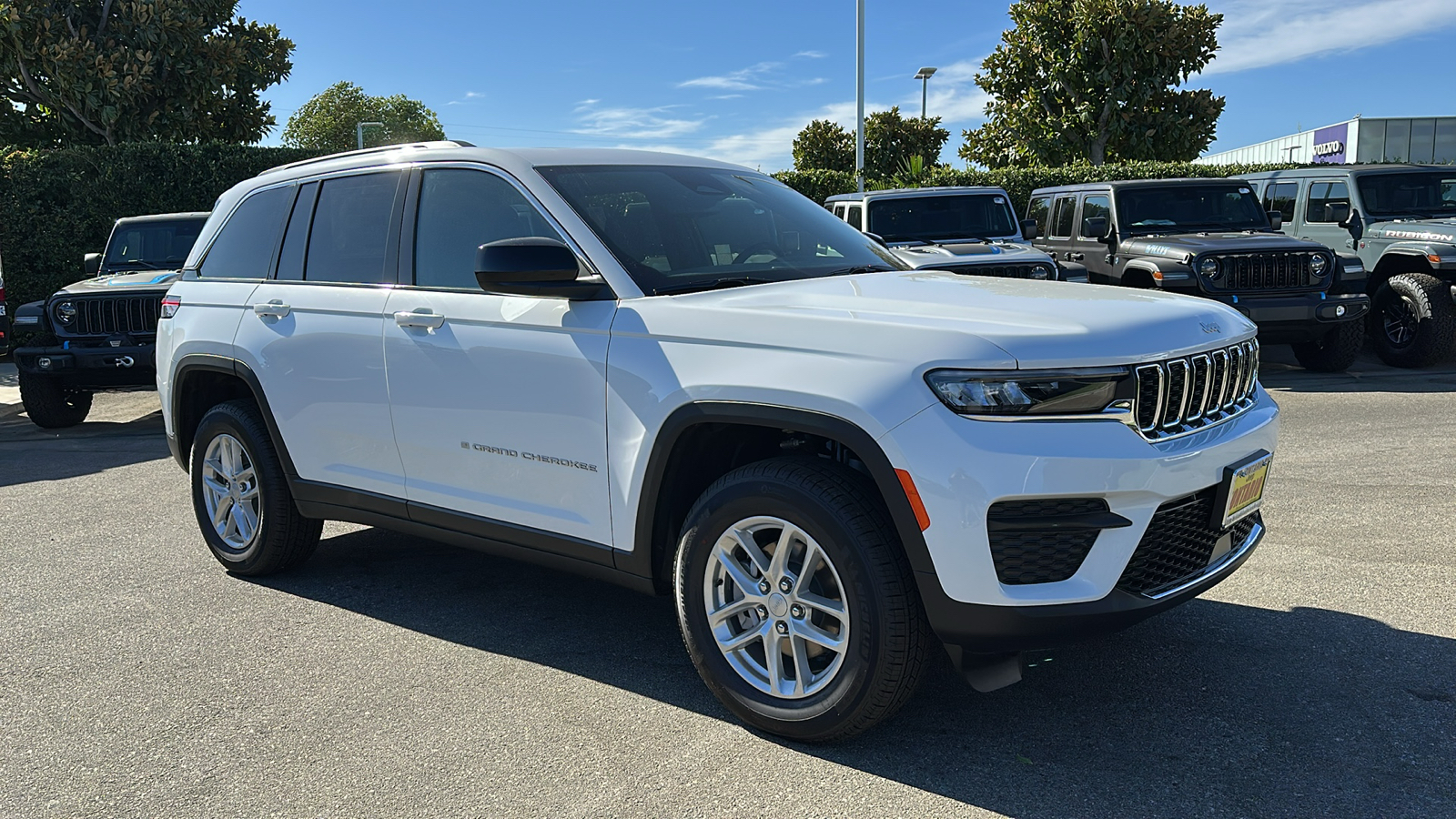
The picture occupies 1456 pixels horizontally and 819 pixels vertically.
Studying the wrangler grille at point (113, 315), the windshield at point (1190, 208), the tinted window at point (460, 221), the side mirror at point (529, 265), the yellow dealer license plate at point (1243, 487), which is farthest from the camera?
the windshield at point (1190, 208)

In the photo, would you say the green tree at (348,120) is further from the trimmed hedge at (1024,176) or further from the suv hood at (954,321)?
the suv hood at (954,321)

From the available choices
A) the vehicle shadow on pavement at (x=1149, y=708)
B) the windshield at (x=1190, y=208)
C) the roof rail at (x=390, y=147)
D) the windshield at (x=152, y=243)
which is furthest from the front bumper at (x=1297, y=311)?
the windshield at (x=152, y=243)

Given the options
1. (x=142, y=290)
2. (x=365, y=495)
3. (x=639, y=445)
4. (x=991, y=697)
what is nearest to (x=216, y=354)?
(x=365, y=495)

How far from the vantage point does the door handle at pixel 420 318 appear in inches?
165

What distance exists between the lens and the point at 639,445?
3.58 meters

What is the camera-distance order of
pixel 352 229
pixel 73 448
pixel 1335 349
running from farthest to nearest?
pixel 1335 349, pixel 73 448, pixel 352 229

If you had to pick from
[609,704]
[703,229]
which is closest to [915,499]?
[609,704]

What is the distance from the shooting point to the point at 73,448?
372 inches

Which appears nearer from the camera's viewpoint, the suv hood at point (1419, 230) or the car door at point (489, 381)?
the car door at point (489, 381)

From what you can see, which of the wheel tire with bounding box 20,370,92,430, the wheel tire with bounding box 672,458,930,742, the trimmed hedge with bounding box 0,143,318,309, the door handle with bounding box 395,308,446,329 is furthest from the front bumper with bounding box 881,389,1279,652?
the trimmed hedge with bounding box 0,143,318,309

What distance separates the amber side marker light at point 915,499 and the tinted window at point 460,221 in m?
1.74

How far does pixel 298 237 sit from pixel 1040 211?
10.7m

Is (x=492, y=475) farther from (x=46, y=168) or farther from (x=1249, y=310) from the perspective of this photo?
(x=46, y=168)

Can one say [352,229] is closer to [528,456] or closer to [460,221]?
[460,221]
